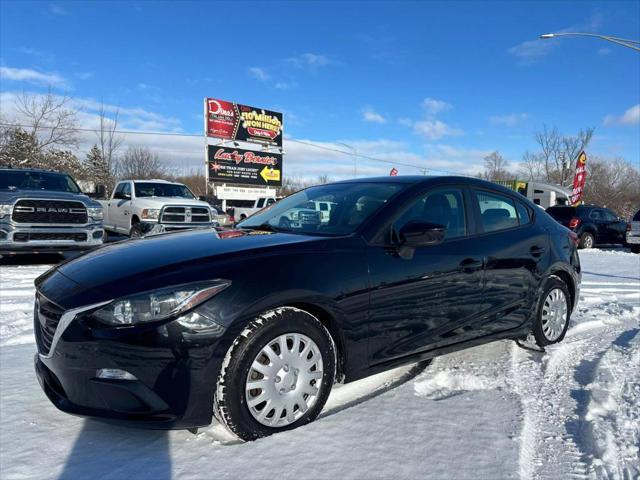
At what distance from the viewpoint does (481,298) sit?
12.1ft

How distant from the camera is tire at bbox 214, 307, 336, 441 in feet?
8.21

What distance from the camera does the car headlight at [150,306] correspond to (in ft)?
7.85

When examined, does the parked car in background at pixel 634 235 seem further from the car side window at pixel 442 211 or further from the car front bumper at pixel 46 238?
the car front bumper at pixel 46 238

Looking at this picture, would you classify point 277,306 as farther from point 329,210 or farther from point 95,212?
point 95,212

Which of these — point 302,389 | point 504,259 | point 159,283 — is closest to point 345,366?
point 302,389

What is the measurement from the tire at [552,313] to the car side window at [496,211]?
710mm

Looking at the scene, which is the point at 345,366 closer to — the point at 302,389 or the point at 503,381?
the point at 302,389

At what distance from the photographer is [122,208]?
12.6 metres

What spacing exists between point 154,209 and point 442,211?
9.32m

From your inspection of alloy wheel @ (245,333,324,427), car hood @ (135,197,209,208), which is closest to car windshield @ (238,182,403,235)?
alloy wheel @ (245,333,324,427)

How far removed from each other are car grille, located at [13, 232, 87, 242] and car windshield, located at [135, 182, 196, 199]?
11.3 feet

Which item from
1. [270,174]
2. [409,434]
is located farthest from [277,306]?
[270,174]

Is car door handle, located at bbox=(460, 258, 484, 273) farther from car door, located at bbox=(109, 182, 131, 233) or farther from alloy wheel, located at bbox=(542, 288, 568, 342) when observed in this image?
car door, located at bbox=(109, 182, 131, 233)

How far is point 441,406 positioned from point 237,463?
56.0 inches
